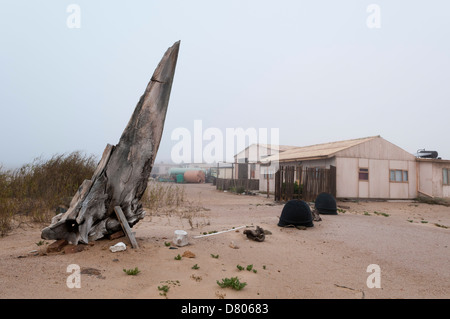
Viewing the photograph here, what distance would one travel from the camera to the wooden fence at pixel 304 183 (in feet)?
55.2

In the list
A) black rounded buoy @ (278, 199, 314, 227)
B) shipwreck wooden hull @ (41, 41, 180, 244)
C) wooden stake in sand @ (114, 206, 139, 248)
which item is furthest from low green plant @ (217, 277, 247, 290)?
black rounded buoy @ (278, 199, 314, 227)

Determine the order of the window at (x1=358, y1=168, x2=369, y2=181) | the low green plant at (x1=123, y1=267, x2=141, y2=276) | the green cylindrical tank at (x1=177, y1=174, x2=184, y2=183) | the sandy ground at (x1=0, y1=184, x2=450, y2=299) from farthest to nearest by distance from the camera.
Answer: the green cylindrical tank at (x1=177, y1=174, x2=184, y2=183) < the window at (x1=358, y1=168, x2=369, y2=181) < the low green plant at (x1=123, y1=267, x2=141, y2=276) < the sandy ground at (x1=0, y1=184, x2=450, y2=299)

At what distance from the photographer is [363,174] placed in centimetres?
1842

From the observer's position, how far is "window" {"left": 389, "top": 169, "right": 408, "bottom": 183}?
62.7 feet

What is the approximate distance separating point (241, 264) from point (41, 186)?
875 centimetres

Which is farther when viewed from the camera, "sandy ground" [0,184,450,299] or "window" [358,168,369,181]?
"window" [358,168,369,181]

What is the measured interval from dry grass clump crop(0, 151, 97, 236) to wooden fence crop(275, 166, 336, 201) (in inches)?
384

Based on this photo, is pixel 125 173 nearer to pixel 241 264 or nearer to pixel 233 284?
pixel 241 264

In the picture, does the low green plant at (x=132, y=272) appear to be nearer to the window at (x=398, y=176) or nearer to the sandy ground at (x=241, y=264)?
the sandy ground at (x=241, y=264)

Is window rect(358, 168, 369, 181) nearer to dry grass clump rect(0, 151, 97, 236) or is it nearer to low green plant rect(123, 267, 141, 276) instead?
dry grass clump rect(0, 151, 97, 236)

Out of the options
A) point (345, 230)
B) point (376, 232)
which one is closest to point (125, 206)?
point (345, 230)

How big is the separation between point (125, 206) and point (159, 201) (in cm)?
887

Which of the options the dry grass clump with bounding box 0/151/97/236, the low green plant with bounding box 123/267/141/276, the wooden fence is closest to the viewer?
the low green plant with bounding box 123/267/141/276
